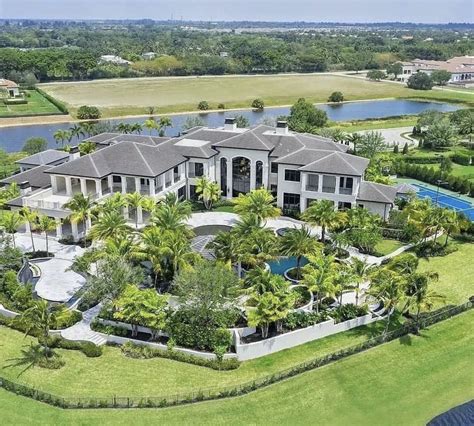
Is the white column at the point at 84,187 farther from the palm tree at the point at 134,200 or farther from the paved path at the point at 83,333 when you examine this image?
the paved path at the point at 83,333

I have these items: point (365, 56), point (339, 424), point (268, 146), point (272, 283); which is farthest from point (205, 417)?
point (365, 56)

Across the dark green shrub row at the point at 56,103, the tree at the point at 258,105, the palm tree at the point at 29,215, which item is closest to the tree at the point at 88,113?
the dark green shrub row at the point at 56,103

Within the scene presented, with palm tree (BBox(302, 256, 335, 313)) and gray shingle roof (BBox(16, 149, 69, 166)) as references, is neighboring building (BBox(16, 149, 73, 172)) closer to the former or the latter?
gray shingle roof (BBox(16, 149, 69, 166))

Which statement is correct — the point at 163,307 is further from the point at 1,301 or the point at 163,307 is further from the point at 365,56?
the point at 365,56

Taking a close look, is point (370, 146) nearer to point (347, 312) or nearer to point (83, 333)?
point (347, 312)

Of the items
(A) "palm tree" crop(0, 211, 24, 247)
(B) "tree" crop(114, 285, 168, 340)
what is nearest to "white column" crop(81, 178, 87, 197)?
(A) "palm tree" crop(0, 211, 24, 247)

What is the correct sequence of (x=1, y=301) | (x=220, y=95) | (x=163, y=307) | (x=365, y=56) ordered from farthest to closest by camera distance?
(x=365, y=56) → (x=220, y=95) → (x=1, y=301) → (x=163, y=307)
